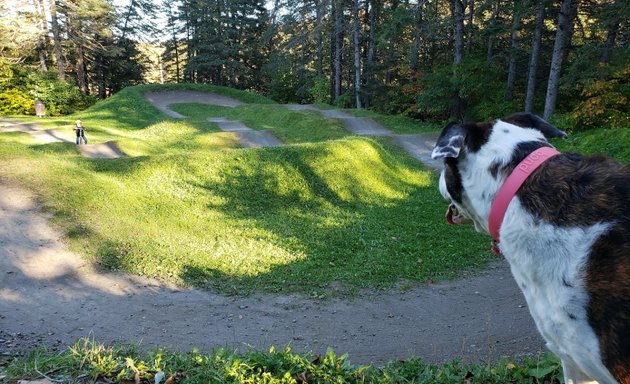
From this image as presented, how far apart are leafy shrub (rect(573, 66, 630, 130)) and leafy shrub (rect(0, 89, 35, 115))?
3217 cm

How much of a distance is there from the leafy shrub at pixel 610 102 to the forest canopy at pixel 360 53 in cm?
4

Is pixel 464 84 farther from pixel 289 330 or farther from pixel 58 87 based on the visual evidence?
pixel 58 87

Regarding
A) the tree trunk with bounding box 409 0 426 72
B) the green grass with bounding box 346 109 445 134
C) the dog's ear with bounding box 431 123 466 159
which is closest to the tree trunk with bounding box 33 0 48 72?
the green grass with bounding box 346 109 445 134

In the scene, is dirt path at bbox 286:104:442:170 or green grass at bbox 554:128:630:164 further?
dirt path at bbox 286:104:442:170

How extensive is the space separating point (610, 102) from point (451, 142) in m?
16.9

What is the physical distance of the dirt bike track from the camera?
5.75m

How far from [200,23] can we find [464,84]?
32872mm

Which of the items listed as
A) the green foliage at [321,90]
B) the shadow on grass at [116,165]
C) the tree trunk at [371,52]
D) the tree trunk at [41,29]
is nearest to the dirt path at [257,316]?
the shadow on grass at [116,165]

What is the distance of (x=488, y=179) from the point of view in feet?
7.15

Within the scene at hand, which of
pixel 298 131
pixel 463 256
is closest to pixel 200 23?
pixel 298 131

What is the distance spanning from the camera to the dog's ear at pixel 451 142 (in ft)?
7.13

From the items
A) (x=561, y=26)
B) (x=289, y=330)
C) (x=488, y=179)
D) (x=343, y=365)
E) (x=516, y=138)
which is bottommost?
(x=289, y=330)

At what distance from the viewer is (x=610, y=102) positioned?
15758mm

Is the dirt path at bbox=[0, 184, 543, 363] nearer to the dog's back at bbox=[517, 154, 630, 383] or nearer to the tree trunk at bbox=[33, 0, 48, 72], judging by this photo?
the dog's back at bbox=[517, 154, 630, 383]
